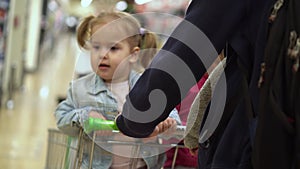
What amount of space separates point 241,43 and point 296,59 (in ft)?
0.71

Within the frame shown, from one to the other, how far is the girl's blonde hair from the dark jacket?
1.04 m

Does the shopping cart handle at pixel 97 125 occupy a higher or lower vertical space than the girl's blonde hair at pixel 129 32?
lower

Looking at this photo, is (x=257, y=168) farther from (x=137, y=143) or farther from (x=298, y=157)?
(x=137, y=143)

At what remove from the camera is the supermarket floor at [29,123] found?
5.80 m

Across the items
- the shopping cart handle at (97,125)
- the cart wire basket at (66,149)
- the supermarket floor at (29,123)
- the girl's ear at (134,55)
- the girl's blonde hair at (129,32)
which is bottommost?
the supermarket floor at (29,123)

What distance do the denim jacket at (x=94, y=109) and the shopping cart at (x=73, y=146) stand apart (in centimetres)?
5

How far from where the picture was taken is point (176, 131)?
80.6 inches

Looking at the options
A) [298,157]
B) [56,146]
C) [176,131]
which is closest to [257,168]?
[298,157]

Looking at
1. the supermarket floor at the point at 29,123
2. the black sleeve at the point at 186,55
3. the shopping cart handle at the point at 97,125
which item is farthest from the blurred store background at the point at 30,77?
the black sleeve at the point at 186,55

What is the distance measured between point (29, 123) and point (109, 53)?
5.61 metres

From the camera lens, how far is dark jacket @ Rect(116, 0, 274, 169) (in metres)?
1.43

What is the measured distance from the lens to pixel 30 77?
14.5 m

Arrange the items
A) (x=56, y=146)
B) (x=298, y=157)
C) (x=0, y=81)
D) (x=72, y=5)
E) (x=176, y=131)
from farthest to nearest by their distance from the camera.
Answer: (x=72, y=5) → (x=0, y=81) → (x=56, y=146) → (x=176, y=131) → (x=298, y=157)

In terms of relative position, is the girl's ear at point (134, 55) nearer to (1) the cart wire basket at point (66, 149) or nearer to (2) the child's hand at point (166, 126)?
(1) the cart wire basket at point (66, 149)
